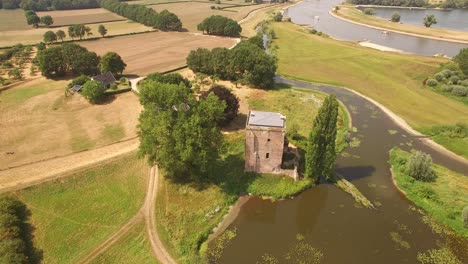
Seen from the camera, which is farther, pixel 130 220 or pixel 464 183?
pixel 464 183

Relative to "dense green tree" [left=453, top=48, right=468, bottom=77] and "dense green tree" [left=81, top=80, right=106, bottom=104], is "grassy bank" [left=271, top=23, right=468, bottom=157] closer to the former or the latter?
"dense green tree" [left=453, top=48, right=468, bottom=77]

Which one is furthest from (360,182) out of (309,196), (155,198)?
(155,198)

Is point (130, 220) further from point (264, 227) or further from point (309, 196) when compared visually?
point (309, 196)

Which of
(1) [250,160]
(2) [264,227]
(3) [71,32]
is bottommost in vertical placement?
(2) [264,227]

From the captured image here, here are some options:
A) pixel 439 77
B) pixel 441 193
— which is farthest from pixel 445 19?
pixel 441 193

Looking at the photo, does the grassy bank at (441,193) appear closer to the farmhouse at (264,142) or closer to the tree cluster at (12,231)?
the farmhouse at (264,142)

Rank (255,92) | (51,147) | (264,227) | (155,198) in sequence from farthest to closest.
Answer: (255,92) → (51,147) → (155,198) → (264,227)

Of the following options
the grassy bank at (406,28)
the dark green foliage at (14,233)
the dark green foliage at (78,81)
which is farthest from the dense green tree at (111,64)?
the grassy bank at (406,28)

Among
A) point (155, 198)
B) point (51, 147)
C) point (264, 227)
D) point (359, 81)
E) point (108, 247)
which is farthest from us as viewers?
point (359, 81)

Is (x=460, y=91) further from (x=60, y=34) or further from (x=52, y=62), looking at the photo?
(x=60, y=34)
